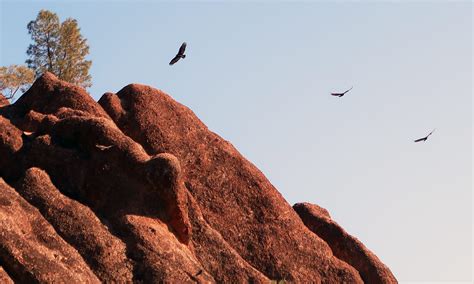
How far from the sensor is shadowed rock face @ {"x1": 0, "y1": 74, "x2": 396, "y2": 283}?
4209 cm

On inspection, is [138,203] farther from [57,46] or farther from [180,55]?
[57,46]

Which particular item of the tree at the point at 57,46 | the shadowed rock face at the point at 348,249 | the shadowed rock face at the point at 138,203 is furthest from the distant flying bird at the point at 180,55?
the tree at the point at 57,46

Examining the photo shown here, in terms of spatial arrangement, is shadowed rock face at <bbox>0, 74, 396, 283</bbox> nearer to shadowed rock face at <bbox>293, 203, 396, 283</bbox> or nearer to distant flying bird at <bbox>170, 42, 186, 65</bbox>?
shadowed rock face at <bbox>293, 203, 396, 283</bbox>

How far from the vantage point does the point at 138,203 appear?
4556 cm

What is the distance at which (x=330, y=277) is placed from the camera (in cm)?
5100

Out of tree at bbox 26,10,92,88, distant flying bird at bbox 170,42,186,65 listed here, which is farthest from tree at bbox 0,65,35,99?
distant flying bird at bbox 170,42,186,65

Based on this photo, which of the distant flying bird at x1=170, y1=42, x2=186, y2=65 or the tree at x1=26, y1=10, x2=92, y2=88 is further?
the tree at x1=26, y1=10, x2=92, y2=88

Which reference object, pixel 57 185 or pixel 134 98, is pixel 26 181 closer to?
pixel 57 185

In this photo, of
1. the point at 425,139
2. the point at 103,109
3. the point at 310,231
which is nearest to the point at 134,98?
the point at 103,109

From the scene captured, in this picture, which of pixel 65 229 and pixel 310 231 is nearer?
pixel 65 229

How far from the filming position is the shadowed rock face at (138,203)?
42.1 metres

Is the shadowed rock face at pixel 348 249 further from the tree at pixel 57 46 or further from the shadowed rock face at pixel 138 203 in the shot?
the tree at pixel 57 46

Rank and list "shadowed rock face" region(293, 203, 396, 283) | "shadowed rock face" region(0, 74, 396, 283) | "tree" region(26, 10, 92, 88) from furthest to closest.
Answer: "tree" region(26, 10, 92, 88)
"shadowed rock face" region(293, 203, 396, 283)
"shadowed rock face" region(0, 74, 396, 283)

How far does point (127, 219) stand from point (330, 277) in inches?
454
